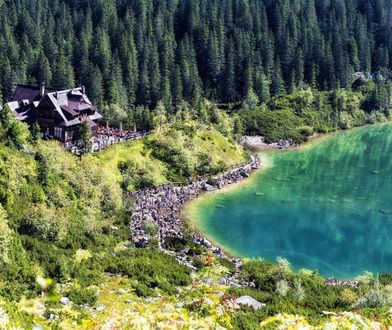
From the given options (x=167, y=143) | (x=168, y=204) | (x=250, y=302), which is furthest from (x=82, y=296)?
(x=167, y=143)

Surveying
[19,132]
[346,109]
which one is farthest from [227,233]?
[346,109]

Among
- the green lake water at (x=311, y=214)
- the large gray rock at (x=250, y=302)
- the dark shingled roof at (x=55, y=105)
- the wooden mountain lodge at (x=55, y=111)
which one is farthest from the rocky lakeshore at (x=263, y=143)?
the large gray rock at (x=250, y=302)

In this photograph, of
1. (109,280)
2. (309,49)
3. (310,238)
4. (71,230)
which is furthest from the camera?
(309,49)

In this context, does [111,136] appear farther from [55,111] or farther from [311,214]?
[311,214]

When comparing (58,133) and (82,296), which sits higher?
(58,133)

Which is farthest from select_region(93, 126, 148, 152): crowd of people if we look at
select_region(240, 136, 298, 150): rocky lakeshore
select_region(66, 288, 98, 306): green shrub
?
select_region(66, 288, 98, 306): green shrub

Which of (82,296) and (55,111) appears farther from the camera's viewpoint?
(55,111)

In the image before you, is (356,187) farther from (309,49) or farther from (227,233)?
(309,49)
